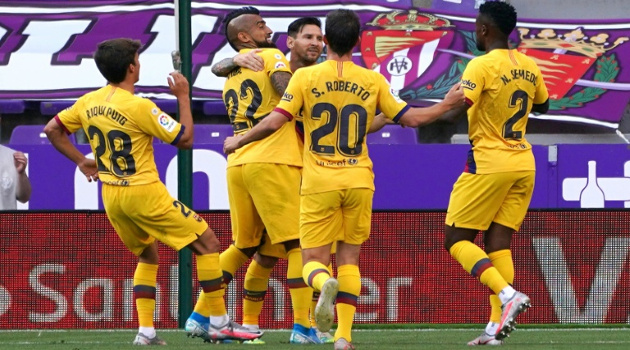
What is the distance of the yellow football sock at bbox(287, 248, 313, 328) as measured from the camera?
24.2 ft

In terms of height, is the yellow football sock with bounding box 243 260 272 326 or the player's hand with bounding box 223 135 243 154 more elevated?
the player's hand with bounding box 223 135 243 154

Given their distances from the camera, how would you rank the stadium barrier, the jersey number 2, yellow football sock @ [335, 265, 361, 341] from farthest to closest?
the stadium barrier, the jersey number 2, yellow football sock @ [335, 265, 361, 341]

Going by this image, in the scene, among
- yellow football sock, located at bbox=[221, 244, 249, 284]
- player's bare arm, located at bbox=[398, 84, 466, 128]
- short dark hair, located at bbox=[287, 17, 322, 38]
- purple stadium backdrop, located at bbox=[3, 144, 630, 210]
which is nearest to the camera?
player's bare arm, located at bbox=[398, 84, 466, 128]

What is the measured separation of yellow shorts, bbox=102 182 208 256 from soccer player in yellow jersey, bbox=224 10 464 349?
0.61m

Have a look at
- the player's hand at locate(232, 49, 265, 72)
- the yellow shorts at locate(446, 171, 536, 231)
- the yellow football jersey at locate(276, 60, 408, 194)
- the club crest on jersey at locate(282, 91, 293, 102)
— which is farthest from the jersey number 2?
the player's hand at locate(232, 49, 265, 72)

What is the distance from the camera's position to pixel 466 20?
47.8 feet

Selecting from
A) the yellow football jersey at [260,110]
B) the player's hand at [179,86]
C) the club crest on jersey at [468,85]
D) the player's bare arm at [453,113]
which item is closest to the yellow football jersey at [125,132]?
the player's hand at [179,86]

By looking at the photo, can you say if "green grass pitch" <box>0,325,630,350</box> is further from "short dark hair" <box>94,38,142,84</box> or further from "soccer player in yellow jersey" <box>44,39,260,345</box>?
"short dark hair" <box>94,38,142,84</box>

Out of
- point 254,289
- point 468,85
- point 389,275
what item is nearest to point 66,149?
point 254,289

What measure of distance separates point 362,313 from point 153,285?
7.73 ft

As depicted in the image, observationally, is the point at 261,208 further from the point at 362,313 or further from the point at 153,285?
the point at 362,313

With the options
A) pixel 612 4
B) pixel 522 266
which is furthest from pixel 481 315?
pixel 612 4

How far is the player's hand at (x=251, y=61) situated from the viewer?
24.4 feet

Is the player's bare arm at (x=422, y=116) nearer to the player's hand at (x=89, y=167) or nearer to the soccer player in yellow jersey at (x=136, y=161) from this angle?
the soccer player in yellow jersey at (x=136, y=161)
